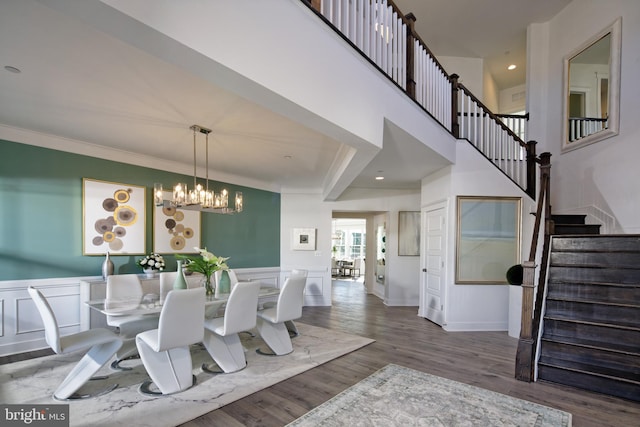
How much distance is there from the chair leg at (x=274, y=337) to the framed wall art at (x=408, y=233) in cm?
391

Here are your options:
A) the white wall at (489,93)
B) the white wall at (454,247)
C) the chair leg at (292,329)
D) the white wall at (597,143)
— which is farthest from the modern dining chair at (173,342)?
the white wall at (489,93)

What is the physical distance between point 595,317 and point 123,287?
16.8 ft

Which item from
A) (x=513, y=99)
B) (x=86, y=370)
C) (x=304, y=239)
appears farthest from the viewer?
(x=513, y=99)

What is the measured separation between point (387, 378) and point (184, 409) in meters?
1.85

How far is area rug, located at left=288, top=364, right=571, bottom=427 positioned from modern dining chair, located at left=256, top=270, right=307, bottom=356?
46.7 inches

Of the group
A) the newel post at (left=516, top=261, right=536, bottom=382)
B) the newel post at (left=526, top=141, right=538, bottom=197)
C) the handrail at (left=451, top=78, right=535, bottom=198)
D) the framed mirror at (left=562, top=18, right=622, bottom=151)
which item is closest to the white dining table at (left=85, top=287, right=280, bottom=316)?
the newel post at (left=516, top=261, right=536, bottom=382)

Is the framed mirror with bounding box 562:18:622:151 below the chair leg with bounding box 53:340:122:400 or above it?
above

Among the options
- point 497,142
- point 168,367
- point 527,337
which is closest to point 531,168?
point 497,142

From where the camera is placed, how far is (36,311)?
12.9 ft

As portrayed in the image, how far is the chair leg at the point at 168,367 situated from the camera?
9.39 ft

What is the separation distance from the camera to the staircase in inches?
117

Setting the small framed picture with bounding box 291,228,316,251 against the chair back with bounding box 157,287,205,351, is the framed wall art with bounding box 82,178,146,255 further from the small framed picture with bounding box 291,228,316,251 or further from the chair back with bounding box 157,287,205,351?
the small framed picture with bounding box 291,228,316,251

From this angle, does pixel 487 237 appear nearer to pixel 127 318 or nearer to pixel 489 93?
pixel 489 93

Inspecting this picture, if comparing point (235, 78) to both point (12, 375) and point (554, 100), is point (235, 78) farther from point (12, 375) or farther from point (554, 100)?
point (554, 100)
